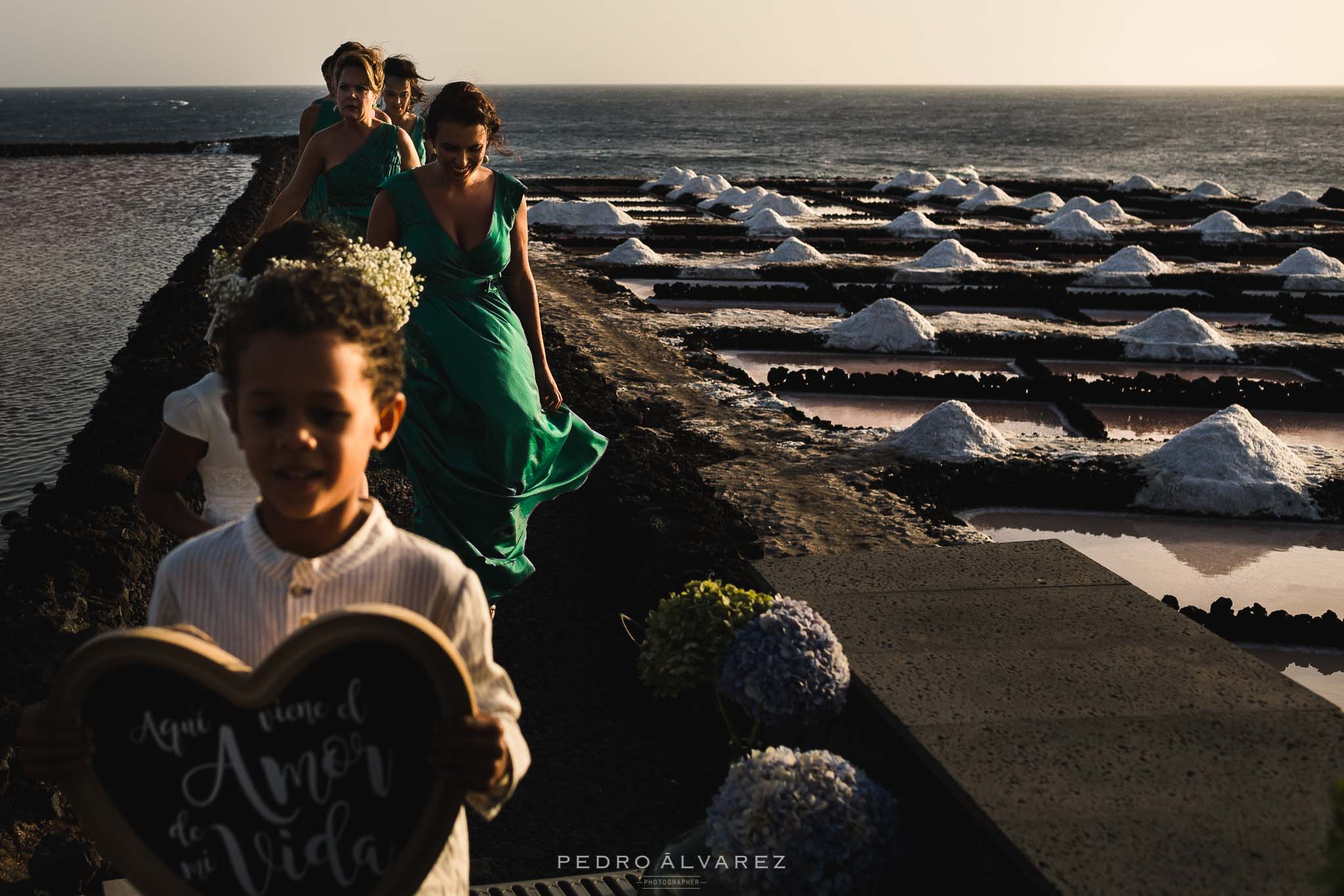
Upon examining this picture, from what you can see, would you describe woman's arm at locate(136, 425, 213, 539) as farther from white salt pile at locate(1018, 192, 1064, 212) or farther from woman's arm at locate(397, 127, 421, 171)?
white salt pile at locate(1018, 192, 1064, 212)

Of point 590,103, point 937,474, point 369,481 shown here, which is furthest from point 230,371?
point 590,103

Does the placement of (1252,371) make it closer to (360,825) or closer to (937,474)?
(937,474)

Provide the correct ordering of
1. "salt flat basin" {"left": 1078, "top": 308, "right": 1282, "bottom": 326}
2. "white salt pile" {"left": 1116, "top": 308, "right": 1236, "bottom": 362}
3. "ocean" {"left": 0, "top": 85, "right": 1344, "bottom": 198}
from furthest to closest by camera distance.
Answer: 1. "ocean" {"left": 0, "top": 85, "right": 1344, "bottom": 198}
2. "salt flat basin" {"left": 1078, "top": 308, "right": 1282, "bottom": 326}
3. "white salt pile" {"left": 1116, "top": 308, "right": 1236, "bottom": 362}

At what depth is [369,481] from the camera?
21.8 ft

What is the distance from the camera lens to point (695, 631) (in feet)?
11.7

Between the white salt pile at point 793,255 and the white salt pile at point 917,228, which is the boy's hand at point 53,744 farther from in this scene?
the white salt pile at point 917,228

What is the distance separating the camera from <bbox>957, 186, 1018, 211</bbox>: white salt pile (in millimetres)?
28969

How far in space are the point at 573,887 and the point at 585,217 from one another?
805 inches

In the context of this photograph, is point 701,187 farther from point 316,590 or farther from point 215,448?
point 316,590

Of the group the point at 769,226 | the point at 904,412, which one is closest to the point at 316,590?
the point at 904,412

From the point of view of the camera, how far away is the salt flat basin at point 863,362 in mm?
11633

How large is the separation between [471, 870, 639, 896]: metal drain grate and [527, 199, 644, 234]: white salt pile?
64.6ft

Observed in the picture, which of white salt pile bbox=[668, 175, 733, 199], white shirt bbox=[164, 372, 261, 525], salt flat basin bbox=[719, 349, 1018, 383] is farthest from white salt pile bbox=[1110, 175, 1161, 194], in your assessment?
white shirt bbox=[164, 372, 261, 525]

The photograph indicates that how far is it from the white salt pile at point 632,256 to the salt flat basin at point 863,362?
5.67 meters
